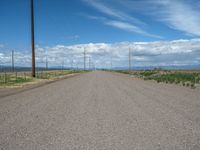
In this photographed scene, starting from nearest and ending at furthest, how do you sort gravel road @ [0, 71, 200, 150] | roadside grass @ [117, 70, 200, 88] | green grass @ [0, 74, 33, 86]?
gravel road @ [0, 71, 200, 150] → roadside grass @ [117, 70, 200, 88] → green grass @ [0, 74, 33, 86]

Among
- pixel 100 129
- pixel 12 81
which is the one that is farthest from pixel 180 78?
pixel 100 129

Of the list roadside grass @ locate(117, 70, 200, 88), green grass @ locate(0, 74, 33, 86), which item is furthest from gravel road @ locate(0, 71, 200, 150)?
green grass @ locate(0, 74, 33, 86)

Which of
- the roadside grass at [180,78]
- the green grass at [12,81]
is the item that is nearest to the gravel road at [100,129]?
the roadside grass at [180,78]

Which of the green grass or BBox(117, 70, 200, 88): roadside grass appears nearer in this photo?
BBox(117, 70, 200, 88): roadside grass

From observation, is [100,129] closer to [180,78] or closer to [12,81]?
[12,81]

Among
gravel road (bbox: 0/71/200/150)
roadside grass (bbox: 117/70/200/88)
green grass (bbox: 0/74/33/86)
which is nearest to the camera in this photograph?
gravel road (bbox: 0/71/200/150)

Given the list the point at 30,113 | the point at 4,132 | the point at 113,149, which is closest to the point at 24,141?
the point at 4,132

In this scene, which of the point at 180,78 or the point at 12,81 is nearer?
the point at 12,81

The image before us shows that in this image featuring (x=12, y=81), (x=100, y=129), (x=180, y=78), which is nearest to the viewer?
(x=100, y=129)

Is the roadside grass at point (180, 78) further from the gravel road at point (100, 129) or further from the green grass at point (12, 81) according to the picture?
the green grass at point (12, 81)

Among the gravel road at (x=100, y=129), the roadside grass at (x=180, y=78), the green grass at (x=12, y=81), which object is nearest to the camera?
the gravel road at (x=100, y=129)

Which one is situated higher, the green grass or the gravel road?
the gravel road

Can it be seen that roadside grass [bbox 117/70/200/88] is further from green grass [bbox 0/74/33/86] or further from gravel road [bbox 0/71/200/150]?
green grass [bbox 0/74/33/86]

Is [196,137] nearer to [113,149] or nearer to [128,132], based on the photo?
[128,132]
